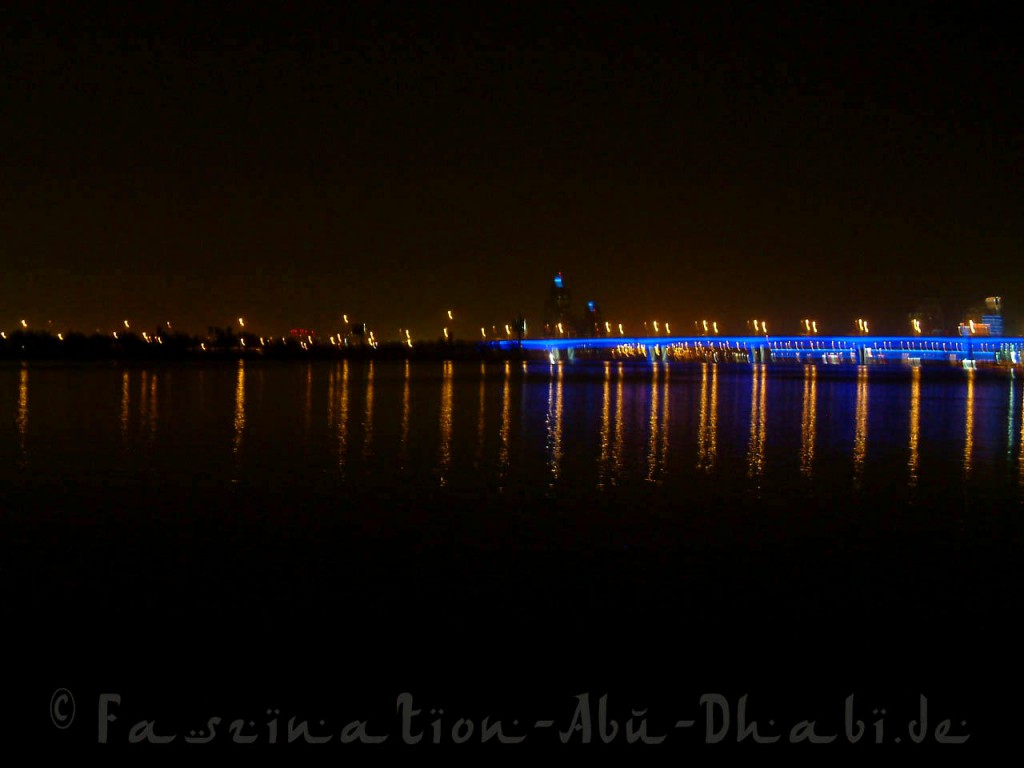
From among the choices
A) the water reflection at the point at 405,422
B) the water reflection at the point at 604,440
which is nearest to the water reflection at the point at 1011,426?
the water reflection at the point at 604,440

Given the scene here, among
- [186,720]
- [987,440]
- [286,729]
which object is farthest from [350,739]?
[987,440]

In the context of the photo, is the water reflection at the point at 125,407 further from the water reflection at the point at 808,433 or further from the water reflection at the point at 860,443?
the water reflection at the point at 860,443

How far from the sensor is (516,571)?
30.6 feet

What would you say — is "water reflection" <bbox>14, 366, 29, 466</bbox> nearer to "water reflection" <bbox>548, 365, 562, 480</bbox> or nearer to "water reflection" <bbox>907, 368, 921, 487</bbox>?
"water reflection" <bbox>548, 365, 562, 480</bbox>

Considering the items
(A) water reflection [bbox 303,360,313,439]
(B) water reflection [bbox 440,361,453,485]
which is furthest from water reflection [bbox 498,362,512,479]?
(A) water reflection [bbox 303,360,313,439]

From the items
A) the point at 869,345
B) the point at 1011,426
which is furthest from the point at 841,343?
the point at 1011,426

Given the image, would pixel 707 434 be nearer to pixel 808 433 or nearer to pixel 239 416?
pixel 808 433

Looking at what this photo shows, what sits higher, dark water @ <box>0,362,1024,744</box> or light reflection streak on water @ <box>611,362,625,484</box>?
light reflection streak on water @ <box>611,362,625,484</box>

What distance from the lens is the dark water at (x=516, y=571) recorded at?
6.68 meters

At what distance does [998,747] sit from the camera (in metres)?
5.84

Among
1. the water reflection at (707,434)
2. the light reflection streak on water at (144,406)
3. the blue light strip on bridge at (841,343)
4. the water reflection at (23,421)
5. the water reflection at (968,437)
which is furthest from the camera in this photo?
the blue light strip on bridge at (841,343)

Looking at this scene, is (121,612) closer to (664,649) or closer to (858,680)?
(664,649)

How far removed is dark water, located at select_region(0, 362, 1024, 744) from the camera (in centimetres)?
668

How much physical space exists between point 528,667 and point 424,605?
156 centimetres
